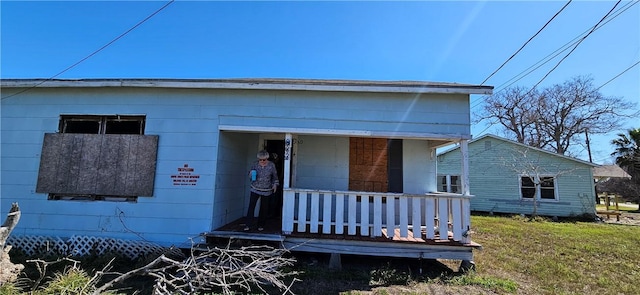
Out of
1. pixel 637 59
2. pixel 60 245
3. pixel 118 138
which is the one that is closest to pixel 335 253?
pixel 118 138

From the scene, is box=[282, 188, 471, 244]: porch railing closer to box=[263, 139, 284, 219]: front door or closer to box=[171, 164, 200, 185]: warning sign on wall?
box=[171, 164, 200, 185]: warning sign on wall

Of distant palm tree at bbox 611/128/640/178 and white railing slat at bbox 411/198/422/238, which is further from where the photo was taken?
distant palm tree at bbox 611/128/640/178

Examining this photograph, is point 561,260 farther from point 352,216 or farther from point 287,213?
point 287,213

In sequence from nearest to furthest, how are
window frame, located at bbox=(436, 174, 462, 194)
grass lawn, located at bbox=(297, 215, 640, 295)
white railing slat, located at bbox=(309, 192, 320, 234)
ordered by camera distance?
1. grass lawn, located at bbox=(297, 215, 640, 295)
2. white railing slat, located at bbox=(309, 192, 320, 234)
3. window frame, located at bbox=(436, 174, 462, 194)

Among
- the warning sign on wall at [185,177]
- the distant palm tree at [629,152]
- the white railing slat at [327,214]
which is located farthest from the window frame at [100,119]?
the distant palm tree at [629,152]

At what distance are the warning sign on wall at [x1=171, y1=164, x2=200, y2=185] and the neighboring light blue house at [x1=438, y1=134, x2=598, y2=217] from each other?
13.7 metres

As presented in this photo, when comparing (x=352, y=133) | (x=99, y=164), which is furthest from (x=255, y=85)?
(x=99, y=164)

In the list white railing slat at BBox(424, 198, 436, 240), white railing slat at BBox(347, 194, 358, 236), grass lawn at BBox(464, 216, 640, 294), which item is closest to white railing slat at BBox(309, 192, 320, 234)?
white railing slat at BBox(347, 194, 358, 236)

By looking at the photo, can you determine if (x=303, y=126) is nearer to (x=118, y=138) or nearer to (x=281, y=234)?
(x=281, y=234)

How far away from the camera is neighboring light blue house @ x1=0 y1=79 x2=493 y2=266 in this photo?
5137 millimetres

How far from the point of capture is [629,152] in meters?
24.2

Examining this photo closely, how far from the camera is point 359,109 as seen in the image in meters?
5.40

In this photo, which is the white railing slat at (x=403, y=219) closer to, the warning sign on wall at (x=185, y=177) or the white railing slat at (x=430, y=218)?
the white railing slat at (x=430, y=218)

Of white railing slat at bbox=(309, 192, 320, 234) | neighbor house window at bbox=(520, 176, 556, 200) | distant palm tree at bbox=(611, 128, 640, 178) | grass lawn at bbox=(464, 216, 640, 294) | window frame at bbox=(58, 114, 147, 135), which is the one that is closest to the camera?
grass lawn at bbox=(464, 216, 640, 294)
